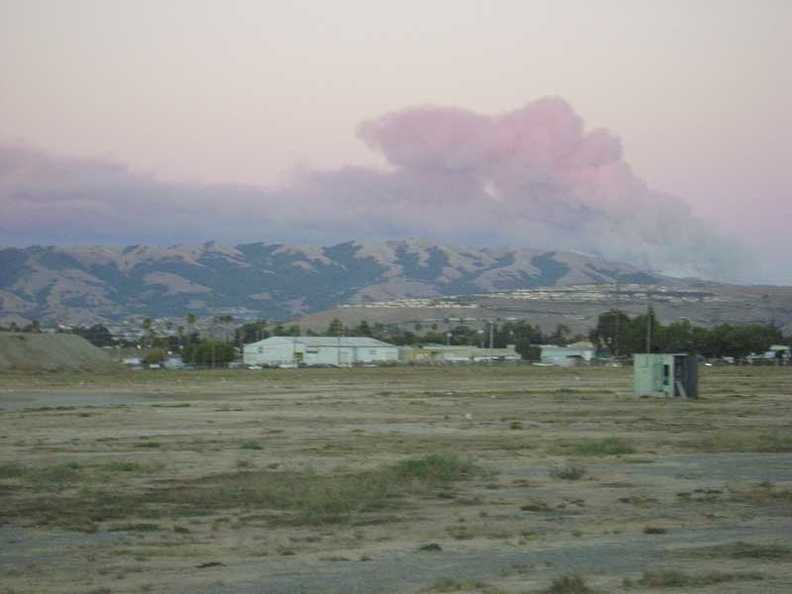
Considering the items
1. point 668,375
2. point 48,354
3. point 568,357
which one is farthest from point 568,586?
point 568,357

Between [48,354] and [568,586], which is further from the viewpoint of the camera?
[48,354]

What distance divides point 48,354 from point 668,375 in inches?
3736

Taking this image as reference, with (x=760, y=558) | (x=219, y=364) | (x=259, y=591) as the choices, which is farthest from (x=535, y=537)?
(x=219, y=364)

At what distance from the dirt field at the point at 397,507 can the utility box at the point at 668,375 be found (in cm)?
1936

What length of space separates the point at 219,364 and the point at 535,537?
510 feet

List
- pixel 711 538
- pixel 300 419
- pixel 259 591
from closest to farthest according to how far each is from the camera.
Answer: pixel 259 591 → pixel 711 538 → pixel 300 419

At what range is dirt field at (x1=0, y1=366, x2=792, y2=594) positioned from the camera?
1559 centimetres

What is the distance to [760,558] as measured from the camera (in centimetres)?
1652

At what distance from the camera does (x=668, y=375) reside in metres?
66.6

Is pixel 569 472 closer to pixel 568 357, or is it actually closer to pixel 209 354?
pixel 209 354

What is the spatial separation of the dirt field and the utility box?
19.4m

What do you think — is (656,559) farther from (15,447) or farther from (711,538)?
(15,447)

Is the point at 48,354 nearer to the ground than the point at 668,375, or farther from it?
farther from it

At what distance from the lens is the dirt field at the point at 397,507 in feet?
Answer: 51.1
